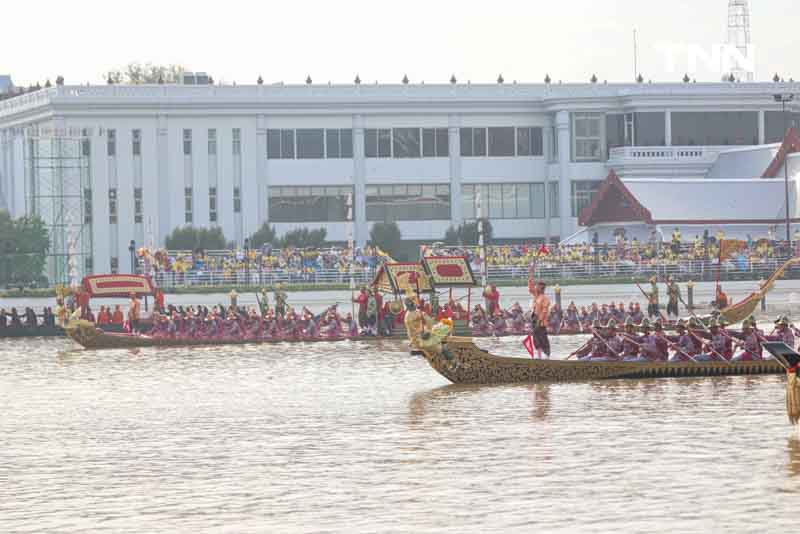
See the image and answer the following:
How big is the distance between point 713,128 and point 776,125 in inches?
159

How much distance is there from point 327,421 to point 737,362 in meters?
10.0

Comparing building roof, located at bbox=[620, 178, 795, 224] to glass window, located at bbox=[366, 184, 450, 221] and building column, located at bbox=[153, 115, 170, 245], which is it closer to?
glass window, located at bbox=[366, 184, 450, 221]

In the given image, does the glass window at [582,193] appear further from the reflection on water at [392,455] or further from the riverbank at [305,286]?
the reflection on water at [392,455]

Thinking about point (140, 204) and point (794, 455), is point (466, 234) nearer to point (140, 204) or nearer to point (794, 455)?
point (140, 204)

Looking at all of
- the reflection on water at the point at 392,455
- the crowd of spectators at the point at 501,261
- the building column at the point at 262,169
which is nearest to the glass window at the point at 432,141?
the building column at the point at 262,169

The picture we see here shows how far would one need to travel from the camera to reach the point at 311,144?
92.0m

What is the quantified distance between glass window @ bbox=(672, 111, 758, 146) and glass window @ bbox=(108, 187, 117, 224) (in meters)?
29.0

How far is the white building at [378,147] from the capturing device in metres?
90.0

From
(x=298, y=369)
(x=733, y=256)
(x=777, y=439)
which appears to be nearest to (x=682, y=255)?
(x=733, y=256)

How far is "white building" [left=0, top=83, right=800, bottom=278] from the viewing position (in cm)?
9000

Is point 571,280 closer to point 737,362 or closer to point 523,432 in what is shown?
point 737,362

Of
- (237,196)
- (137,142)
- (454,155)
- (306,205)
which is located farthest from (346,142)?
(137,142)

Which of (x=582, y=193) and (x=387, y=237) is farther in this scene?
(x=582, y=193)

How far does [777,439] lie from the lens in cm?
2844
